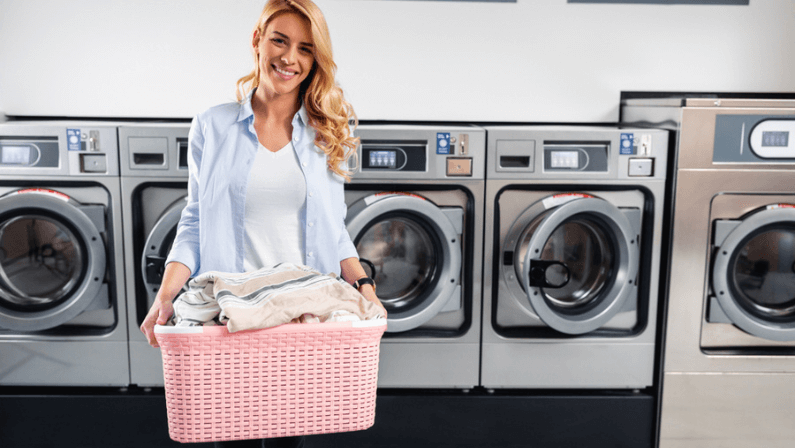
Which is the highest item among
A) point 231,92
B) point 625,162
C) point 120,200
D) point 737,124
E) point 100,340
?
point 231,92

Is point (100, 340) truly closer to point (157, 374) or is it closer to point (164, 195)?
point (157, 374)

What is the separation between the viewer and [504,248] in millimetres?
2277

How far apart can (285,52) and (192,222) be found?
19.5 inches

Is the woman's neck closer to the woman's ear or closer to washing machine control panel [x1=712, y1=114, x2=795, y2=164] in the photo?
the woman's ear

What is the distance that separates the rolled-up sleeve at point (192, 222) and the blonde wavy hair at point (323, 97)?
164 millimetres

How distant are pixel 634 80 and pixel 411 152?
1364mm

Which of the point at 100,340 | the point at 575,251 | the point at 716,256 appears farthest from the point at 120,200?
the point at 716,256

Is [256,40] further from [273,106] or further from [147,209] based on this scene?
[147,209]

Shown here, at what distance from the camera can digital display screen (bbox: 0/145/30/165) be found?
2199 mm

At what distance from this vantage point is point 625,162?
2.26m

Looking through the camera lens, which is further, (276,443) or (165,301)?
(276,443)

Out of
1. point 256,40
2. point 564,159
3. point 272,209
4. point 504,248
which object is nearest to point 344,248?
point 272,209

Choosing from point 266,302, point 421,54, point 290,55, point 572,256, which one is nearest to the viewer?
point 266,302

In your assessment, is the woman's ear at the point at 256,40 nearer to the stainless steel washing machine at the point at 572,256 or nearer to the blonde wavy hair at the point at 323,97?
the blonde wavy hair at the point at 323,97
